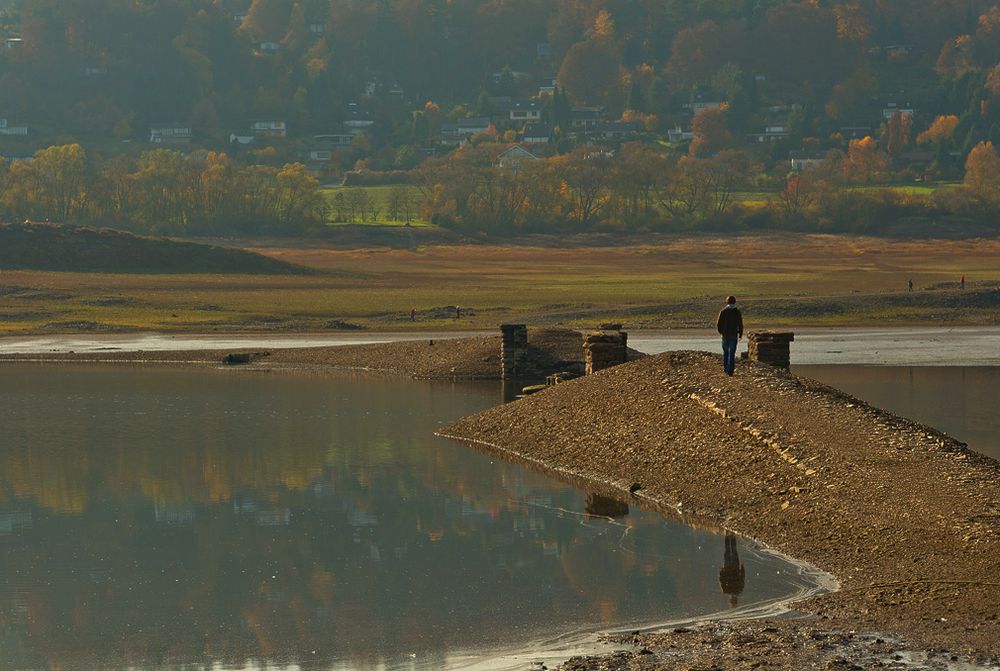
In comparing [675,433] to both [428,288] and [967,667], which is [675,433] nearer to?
[967,667]

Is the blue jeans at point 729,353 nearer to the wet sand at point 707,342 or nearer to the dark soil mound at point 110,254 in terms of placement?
the wet sand at point 707,342

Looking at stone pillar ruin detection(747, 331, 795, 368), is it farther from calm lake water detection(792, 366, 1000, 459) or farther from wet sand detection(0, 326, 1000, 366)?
wet sand detection(0, 326, 1000, 366)

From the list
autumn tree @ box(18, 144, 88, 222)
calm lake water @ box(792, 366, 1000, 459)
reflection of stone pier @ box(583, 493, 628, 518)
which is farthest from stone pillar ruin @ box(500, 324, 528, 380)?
autumn tree @ box(18, 144, 88, 222)

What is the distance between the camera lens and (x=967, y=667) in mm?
18766

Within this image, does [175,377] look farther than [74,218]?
No

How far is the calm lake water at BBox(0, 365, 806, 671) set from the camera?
2138 cm

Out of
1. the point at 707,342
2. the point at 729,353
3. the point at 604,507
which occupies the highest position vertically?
the point at 729,353

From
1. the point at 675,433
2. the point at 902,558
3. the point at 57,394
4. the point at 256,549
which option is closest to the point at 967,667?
the point at 902,558

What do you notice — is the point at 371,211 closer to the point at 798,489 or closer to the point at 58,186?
the point at 58,186

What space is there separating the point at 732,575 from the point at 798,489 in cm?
364

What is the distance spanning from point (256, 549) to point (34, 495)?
306 inches

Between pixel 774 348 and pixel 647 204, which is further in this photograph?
pixel 647 204

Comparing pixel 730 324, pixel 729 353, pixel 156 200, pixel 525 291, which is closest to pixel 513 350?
pixel 729 353

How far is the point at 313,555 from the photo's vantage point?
86.6 ft
